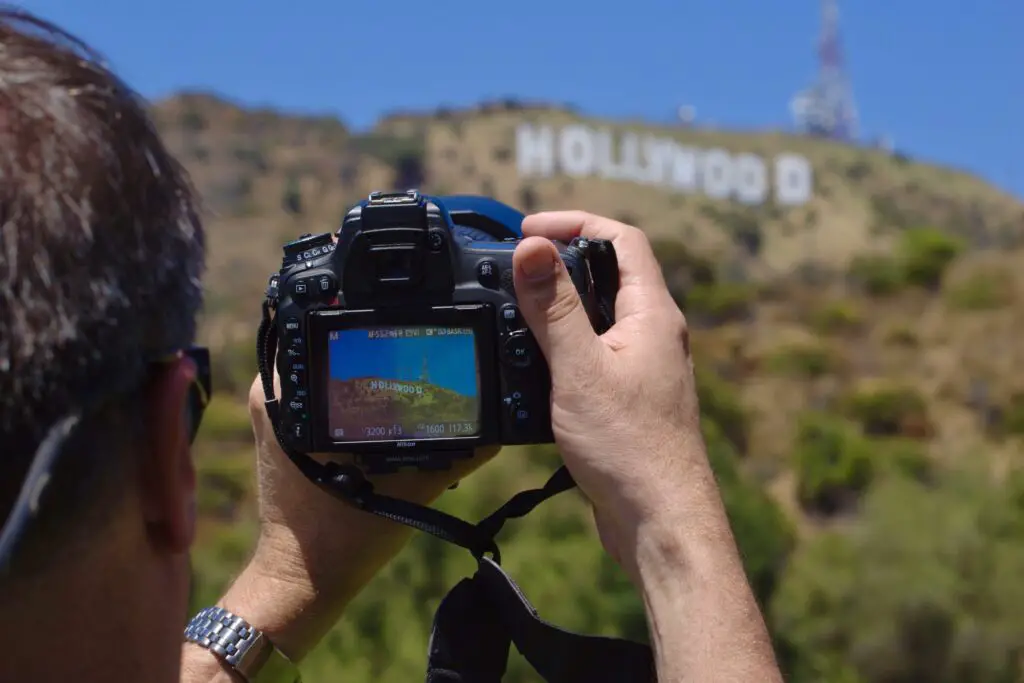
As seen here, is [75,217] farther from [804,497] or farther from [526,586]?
[804,497]

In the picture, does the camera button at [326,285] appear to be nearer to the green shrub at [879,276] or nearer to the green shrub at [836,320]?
the green shrub at [836,320]

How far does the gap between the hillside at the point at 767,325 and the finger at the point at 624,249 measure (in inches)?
18.1

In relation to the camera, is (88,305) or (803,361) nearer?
(88,305)

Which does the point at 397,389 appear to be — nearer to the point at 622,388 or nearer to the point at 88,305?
the point at 622,388

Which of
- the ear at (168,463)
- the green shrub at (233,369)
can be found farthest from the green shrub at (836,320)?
the ear at (168,463)

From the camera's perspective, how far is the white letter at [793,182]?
200ft

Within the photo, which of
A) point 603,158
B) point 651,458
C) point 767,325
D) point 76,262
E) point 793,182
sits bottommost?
point 767,325

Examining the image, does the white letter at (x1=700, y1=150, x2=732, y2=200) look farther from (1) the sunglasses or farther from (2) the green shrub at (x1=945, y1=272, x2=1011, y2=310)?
(1) the sunglasses

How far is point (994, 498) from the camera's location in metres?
11.7

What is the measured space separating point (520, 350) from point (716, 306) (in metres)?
25.3

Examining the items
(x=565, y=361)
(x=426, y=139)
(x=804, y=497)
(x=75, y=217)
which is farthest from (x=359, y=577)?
(x=426, y=139)

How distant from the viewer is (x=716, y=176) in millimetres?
62750

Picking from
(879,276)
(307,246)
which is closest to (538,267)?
(307,246)

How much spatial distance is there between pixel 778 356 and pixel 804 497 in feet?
19.3
